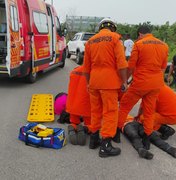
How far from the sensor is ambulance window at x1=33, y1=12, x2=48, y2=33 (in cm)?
1029

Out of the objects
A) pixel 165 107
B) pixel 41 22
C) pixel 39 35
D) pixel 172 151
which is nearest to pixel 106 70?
pixel 165 107

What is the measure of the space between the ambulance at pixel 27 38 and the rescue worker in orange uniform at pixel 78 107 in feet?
11.3

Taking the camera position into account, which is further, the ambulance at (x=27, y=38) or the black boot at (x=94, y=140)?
the ambulance at (x=27, y=38)

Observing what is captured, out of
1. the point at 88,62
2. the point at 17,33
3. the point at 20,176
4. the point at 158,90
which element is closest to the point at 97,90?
the point at 88,62

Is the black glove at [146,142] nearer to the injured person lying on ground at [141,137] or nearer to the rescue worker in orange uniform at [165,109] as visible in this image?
the injured person lying on ground at [141,137]

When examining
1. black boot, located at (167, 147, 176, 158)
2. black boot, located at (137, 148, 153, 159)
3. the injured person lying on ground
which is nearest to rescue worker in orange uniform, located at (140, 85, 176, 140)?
the injured person lying on ground

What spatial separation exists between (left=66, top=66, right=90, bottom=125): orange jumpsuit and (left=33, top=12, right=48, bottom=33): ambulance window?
5.17 m

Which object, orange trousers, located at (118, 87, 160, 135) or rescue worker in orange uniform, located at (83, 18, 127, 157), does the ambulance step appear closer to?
rescue worker in orange uniform, located at (83, 18, 127, 157)

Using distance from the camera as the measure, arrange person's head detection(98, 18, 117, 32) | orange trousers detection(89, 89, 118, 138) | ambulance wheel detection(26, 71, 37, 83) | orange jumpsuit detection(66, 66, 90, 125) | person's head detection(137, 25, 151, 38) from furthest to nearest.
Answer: ambulance wheel detection(26, 71, 37, 83) → orange jumpsuit detection(66, 66, 90, 125) → person's head detection(137, 25, 151, 38) → person's head detection(98, 18, 117, 32) → orange trousers detection(89, 89, 118, 138)

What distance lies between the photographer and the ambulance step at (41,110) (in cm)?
620

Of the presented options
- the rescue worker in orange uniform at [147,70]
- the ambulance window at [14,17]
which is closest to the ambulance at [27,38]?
the ambulance window at [14,17]

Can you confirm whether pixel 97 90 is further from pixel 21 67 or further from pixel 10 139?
pixel 21 67

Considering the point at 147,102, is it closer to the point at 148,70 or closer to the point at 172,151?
the point at 148,70

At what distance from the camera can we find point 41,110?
6598 mm
